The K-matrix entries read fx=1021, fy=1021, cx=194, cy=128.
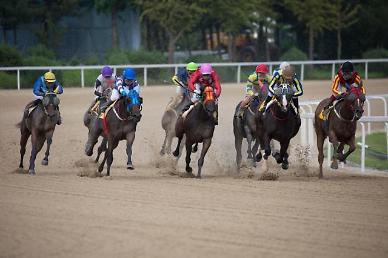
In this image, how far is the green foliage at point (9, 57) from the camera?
112ft

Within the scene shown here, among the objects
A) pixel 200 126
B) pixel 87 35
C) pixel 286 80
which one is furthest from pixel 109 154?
pixel 87 35

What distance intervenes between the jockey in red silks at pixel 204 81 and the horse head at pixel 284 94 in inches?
36.1

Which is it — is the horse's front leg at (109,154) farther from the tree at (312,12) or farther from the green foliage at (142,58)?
the tree at (312,12)

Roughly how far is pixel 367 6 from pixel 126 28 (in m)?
11.0

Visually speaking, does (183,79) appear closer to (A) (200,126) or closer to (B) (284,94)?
(A) (200,126)

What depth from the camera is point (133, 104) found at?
1582cm

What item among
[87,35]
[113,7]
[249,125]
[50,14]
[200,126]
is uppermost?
[113,7]

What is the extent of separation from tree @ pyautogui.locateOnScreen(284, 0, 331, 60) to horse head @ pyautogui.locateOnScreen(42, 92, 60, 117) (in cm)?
2740

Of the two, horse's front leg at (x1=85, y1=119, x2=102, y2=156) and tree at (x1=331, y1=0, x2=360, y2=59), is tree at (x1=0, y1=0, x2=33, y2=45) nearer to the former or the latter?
tree at (x1=331, y1=0, x2=360, y2=59)

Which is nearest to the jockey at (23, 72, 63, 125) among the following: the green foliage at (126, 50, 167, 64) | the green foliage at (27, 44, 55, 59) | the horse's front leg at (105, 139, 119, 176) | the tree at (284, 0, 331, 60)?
the horse's front leg at (105, 139, 119, 176)

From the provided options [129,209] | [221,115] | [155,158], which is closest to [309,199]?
[129,209]

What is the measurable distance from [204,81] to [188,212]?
14.0ft

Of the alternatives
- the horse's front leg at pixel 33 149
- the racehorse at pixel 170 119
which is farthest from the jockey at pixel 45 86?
the racehorse at pixel 170 119

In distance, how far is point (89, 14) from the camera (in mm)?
44250
